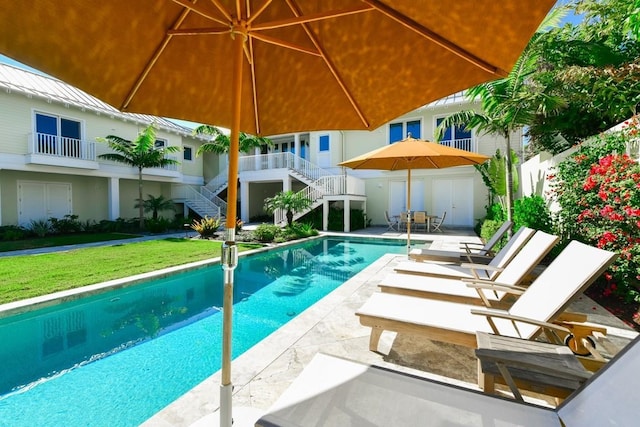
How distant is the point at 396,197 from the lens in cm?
1930

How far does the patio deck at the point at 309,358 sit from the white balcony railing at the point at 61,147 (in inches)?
652

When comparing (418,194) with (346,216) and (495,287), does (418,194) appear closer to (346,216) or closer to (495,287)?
(346,216)

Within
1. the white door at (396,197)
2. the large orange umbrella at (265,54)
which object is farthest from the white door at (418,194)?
the large orange umbrella at (265,54)

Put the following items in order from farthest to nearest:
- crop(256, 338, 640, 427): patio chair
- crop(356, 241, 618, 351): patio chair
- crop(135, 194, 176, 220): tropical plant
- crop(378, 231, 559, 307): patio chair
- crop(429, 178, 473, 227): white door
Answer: crop(135, 194, 176, 220): tropical plant
crop(429, 178, 473, 227): white door
crop(378, 231, 559, 307): patio chair
crop(356, 241, 618, 351): patio chair
crop(256, 338, 640, 427): patio chair

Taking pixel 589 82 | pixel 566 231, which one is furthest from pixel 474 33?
pixel 589 82

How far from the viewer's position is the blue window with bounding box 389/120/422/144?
18812mm

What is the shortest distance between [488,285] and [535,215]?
4.79 meters

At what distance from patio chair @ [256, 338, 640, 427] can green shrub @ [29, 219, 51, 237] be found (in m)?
17.3

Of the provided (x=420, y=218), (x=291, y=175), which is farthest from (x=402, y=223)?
(x=291, y=175)

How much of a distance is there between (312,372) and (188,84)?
2.69 meters

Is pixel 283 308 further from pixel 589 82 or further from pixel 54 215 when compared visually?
pixel 54 215

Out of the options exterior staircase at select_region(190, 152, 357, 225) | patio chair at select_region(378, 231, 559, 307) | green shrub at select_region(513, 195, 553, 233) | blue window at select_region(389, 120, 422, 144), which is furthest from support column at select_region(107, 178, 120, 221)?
green shrub at select_region(513, 195, 553, 233)

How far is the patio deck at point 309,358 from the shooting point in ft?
7.88

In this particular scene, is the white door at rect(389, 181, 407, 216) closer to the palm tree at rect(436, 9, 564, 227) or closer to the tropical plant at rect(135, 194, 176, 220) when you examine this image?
the palm tree at rect(436, 9, 564, 227)
